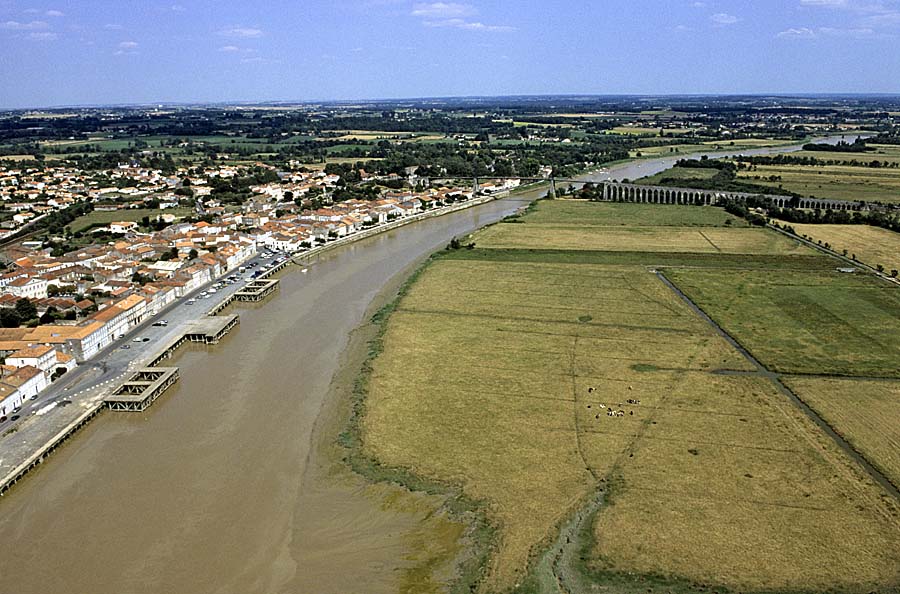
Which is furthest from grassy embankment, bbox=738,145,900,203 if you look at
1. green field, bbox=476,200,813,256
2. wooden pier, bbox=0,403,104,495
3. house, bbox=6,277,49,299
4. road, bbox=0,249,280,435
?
wooden pier, bbox=0,403,104,495

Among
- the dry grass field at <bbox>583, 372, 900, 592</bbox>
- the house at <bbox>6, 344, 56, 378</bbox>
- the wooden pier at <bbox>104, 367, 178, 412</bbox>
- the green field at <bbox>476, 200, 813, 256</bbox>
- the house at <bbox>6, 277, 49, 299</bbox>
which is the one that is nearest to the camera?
the dry grass field at <bbox>583, 372, 900, 592</bbox>

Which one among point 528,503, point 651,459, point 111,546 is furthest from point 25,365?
point 651,459

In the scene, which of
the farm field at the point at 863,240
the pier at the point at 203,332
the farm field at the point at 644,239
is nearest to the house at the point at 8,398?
the pier at the point at 203,332

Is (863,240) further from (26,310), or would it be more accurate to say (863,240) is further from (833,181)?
(26,310)

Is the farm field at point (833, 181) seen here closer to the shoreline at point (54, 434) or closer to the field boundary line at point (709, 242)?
the field boundary line at point (709, 242)

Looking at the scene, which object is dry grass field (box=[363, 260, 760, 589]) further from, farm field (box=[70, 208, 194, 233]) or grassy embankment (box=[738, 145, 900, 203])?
grassy embankment (box=[738, 145, 900, 203])

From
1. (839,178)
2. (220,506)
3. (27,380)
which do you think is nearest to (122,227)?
(27,380)
